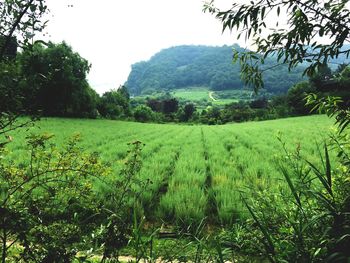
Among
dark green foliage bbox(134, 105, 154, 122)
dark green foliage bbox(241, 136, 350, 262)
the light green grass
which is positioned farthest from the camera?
the light green grass

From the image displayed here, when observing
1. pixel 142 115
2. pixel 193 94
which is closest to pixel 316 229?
pixel 142 115

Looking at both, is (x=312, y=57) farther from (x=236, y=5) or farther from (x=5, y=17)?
(x=5, y=17)

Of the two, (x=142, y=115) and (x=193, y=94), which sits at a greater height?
(x=193, y=94)

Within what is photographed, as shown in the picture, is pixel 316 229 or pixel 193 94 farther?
pixel 193 94

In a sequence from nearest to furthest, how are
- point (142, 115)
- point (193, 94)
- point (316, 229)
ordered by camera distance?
point (316, 229) → point (142, 115) → point (193, 94)

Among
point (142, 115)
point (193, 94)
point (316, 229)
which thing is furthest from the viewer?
point (193, 94)

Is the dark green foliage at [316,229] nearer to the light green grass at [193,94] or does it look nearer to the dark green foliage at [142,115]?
the dark green foliage at [142,115]

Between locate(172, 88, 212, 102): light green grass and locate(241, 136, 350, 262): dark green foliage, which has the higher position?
locate(172, 88, 212, 102): light green grass

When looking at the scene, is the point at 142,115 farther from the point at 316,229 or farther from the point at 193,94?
the point at 193,94

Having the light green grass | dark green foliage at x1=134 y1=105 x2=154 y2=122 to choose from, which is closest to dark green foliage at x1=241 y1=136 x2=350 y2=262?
dark green foliage at x1=134 y1=105 x2=154 y2=122

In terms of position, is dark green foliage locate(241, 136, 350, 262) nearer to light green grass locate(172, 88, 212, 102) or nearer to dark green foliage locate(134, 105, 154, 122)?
dark green foliage locate(134, 105, 154, 122)

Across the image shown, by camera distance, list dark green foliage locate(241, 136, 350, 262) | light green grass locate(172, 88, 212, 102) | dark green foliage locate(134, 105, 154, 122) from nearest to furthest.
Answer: dark green foliage locate(241, 136, 350, 262)
dark green foliage locate(134, 105, 154, 122)
light green grass locate(172, 88, 212, 102)

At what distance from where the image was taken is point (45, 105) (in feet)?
6.70

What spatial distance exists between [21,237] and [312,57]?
2.28 m
